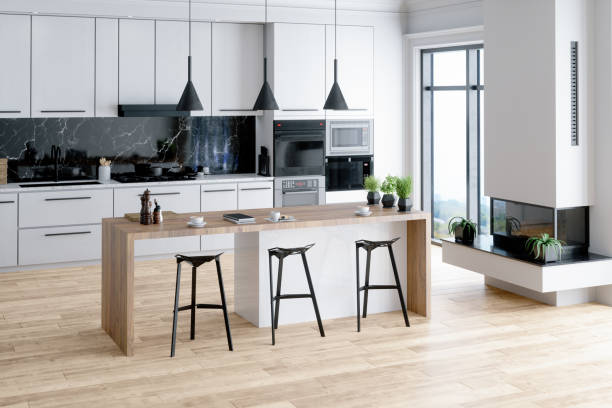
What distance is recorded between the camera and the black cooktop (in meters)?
8.78

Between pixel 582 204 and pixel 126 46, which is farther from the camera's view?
pixel 126 46

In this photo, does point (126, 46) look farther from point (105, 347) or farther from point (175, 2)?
point (105, 347)

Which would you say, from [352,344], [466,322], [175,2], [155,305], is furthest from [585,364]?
[175,2]

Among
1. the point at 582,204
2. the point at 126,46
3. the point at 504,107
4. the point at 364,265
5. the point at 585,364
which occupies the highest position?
the point at 126,46

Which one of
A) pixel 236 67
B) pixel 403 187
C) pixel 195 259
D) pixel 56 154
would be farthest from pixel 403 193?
pixel 56 154

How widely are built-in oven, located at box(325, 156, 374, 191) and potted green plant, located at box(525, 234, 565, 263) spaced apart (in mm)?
3290

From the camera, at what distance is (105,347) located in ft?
19.0

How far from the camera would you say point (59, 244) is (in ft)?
27.5

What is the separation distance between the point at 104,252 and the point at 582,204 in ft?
13.0

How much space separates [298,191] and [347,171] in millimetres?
688

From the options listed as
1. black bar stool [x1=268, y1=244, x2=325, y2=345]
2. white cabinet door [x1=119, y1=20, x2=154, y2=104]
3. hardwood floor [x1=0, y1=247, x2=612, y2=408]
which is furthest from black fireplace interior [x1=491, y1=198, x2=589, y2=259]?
white cabinet door [x1=119, y1=20, x2=154, y2=104]

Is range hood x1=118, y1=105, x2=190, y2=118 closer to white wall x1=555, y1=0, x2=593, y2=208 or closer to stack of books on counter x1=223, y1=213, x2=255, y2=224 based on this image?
stack of books on counter x1=223, y1=213, x2=255, y2=224

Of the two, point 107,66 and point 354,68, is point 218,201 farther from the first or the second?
point 354,68

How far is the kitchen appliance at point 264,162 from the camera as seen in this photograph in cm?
941
